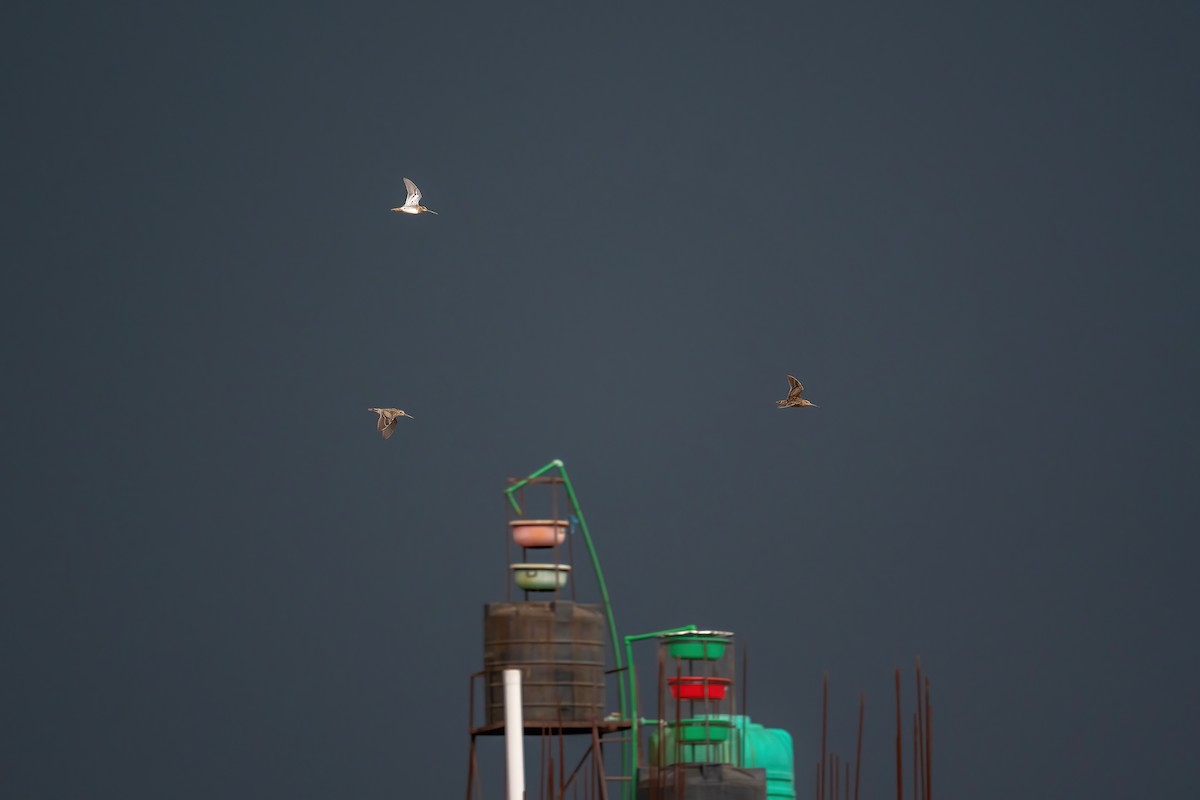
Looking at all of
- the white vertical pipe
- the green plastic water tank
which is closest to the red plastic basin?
the green plastic water tank

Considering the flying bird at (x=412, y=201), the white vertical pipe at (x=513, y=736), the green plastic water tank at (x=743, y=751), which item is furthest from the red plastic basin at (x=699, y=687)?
the flying bird at (x=412, y=201)

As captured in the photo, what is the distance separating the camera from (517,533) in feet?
58.6

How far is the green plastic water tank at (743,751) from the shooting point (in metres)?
18.5

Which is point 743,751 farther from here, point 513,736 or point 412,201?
point 412,201

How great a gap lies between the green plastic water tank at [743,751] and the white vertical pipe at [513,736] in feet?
7.11

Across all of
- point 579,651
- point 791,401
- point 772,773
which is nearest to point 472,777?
→ point 579,651

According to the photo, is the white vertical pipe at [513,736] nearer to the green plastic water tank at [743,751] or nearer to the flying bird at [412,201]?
the green plastic water tank at [743,751]

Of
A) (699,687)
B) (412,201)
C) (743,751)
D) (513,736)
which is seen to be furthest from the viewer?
(412,201)

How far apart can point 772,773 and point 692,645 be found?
2626mm

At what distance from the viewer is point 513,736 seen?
53.0 feet

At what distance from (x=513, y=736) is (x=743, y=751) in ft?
12.6

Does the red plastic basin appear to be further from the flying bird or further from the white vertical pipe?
the flying bird

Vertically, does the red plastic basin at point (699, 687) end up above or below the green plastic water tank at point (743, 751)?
above

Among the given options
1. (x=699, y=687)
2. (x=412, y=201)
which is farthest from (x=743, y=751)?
(x=412, y=201)
